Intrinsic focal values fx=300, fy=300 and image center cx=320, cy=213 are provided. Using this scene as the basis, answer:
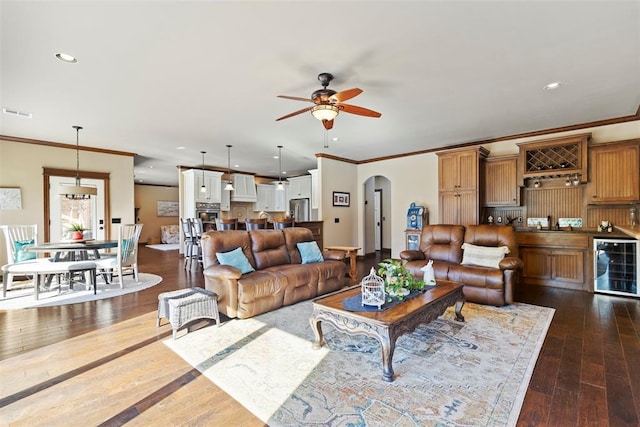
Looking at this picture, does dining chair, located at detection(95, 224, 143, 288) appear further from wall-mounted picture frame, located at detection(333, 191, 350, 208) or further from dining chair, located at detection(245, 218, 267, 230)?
wall-mounted picture frame, located at detection(333, 191, 350, 208)

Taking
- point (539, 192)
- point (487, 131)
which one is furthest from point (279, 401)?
point (539, 192)

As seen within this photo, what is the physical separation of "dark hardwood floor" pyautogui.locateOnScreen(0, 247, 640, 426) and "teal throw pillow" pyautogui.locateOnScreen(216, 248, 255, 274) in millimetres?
707

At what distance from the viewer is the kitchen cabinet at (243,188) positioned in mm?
9509

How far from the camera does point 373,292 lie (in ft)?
8.27

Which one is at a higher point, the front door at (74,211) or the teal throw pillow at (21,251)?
the front door at (74,211)

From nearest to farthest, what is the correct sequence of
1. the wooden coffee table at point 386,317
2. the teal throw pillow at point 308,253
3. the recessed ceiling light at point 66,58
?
the wooden coffee table at point 386,317
the recessed ceiling light at point 66,58
the teal throw pillow at point 308,253

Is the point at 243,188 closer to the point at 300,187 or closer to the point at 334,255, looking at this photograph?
the point at 300,187

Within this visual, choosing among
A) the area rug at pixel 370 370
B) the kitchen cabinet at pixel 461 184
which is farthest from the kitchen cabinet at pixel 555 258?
the area rug at pixel 370 370

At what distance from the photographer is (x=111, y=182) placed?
22.1ft

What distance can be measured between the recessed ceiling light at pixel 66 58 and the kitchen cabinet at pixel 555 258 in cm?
649

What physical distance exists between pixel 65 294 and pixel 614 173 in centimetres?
844

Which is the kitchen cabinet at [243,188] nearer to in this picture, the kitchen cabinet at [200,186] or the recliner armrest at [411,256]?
the kitchen cabinet at [200,186]

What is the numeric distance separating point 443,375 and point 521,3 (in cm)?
273

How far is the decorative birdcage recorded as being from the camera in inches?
98.0
